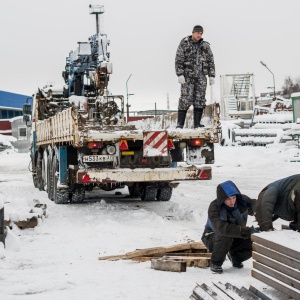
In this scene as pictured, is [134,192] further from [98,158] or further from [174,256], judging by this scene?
[174,256]

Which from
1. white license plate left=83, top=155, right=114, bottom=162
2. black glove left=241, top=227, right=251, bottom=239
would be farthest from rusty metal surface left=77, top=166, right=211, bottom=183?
black glove left=241, top=227, right=251, bottom=239

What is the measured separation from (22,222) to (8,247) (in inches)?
56.1

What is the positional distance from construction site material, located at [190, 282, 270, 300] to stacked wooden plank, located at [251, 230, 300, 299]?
0.52 feet

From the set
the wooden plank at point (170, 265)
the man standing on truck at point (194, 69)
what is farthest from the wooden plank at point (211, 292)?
the man standing on truck at point (194, 69)

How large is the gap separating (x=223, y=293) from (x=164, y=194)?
8.57 meters

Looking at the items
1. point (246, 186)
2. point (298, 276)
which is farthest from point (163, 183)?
point (298, 276)

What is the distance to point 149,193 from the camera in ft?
44.2

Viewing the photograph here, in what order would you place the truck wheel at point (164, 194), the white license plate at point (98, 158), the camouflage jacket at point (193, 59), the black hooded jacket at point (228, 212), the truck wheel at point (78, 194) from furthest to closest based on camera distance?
the truck wheel at point (164, 194) → the truck wheel at point (78, 194) → the camouflage jacket at point (193, 59) → the white license plate at point (98, 158) → the black hooded jacket at point (228, 212)

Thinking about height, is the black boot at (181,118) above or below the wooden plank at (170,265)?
above

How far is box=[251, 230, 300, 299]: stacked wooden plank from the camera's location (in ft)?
15.0

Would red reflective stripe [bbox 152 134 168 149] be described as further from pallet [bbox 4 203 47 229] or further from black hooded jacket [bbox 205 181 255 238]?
black hooded jacket [bbox 205 181 255 238]

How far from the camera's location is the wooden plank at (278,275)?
4.54m

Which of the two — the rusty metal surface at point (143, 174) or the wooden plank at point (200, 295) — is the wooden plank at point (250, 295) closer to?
the wooden plank at point (200, 295)

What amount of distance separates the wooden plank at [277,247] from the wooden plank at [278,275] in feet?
0.54
